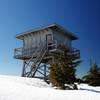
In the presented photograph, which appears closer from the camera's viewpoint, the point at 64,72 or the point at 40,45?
the point at 64,72

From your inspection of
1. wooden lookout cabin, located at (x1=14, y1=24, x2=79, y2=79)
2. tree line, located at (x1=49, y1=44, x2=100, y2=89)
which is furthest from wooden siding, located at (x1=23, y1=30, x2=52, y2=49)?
tree line, located at (x1=49, y1=44, x2=100, y2=89)

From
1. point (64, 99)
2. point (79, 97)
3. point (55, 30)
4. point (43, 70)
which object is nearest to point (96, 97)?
point (79, 97)

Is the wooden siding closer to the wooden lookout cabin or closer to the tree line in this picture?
the wooden lookout cabin

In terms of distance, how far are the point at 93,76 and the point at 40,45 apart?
8.13 metres

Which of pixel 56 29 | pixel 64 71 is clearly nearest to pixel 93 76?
pixel 56 29

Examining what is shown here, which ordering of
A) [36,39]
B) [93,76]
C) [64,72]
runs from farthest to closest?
[36,39]
[93,76]
[64,72]

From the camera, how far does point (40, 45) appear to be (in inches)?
1072

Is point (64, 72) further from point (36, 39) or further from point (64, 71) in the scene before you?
point (36, 39)

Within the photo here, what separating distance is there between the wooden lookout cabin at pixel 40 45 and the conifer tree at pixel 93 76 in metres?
2.74

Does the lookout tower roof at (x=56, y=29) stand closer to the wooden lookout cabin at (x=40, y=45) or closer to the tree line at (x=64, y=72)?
the wooden lookout cabin at (x=40, y=45)

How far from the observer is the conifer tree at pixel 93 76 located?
84.0 ft

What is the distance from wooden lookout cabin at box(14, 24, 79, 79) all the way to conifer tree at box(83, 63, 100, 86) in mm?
2740

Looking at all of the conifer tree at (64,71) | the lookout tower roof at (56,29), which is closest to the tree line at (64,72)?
the conifer tree at (64,71)

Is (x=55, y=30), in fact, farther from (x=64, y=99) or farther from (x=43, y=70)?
(x=64, y=99)
